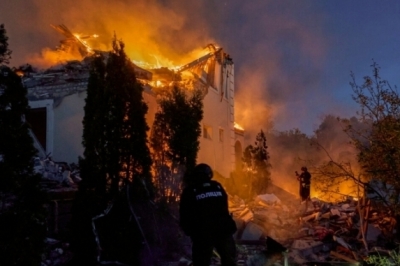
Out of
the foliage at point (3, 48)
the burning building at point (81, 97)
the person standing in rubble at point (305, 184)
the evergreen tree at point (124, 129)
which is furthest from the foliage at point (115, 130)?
the person standing in rubble at point (305, 184)

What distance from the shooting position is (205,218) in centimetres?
502

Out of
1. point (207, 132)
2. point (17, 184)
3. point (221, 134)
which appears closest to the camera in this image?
point (17, 184)

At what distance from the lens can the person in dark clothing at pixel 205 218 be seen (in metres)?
5.04

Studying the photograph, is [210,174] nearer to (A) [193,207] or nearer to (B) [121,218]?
(A) [193,207]

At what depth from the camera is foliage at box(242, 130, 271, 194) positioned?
19.2 m

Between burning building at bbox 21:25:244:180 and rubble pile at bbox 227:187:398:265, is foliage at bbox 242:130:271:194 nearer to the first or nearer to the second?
burning building at bbox 21:25:244:180

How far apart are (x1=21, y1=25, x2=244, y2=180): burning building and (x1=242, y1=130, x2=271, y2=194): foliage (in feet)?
5.20

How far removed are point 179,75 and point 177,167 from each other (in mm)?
5594

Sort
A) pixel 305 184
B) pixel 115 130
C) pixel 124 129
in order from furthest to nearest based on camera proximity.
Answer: pixel 305 184, pixel 124 129, pixel 115 130

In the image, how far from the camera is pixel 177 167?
9125mm

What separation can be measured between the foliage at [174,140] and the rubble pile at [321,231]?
6.90 feet

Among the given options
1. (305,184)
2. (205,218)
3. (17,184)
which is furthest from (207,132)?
(17,184)

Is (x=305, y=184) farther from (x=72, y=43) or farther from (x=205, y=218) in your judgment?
(x=205, y=218)

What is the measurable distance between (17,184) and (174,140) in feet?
15.5
